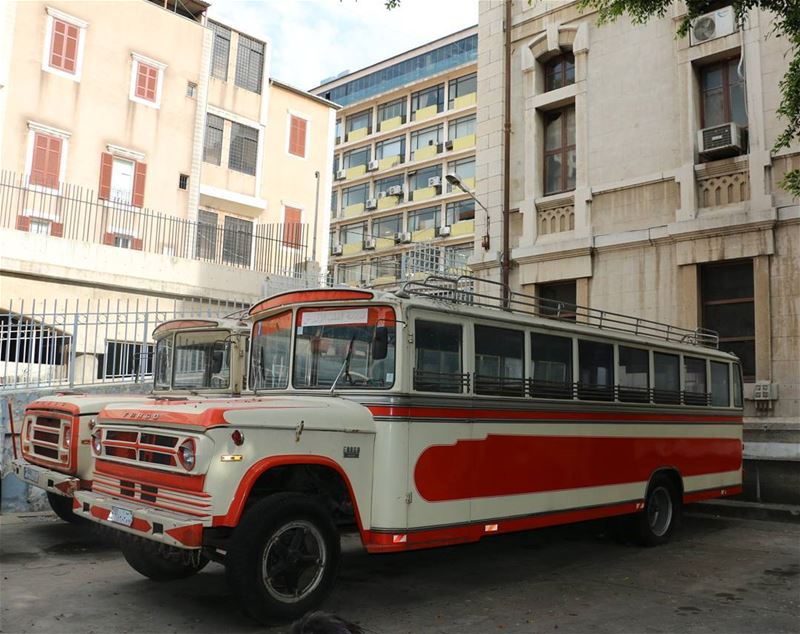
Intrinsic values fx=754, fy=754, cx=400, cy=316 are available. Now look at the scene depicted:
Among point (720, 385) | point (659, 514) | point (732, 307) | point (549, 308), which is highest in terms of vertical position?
point (732, 307)

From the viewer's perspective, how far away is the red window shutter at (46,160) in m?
22.8

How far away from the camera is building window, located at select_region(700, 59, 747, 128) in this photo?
14.5 metres

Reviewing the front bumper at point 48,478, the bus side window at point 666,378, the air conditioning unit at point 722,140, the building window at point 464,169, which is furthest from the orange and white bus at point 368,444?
the building window at point 464,169

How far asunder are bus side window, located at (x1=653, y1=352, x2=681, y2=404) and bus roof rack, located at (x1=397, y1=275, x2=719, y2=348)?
29 cm

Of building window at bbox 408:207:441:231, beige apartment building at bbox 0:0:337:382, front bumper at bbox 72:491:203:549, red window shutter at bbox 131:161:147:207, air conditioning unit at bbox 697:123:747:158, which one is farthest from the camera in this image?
building window at bbox 408:207:441:231

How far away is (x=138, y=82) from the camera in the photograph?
83.0 feet

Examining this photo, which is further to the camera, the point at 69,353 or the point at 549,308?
the point at 69,353

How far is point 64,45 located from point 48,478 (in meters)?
19.2

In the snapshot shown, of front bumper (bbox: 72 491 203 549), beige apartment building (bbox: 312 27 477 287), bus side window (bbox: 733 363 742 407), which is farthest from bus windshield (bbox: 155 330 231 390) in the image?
beige apartment building (bbox: 312 27 477 287)

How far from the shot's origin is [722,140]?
1390 centimetres

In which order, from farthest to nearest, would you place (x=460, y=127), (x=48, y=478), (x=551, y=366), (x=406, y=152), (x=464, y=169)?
(x=406, y=152) → (x=460, y=127) → (x=464, y=169) → (x=48, y=478) → (x=551, y=366)

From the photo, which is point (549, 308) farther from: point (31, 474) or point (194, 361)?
point (31, 474)

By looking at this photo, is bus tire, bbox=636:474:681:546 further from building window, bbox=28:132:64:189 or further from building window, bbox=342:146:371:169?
building window, bbox=342:146:371:169

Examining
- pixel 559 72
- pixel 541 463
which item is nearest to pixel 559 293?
pixel 559 72
